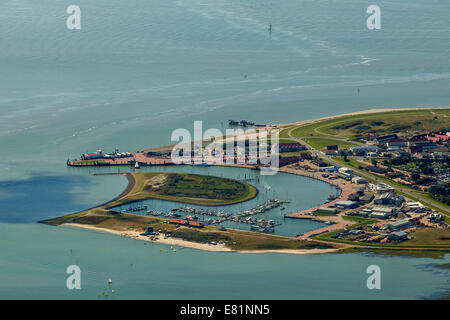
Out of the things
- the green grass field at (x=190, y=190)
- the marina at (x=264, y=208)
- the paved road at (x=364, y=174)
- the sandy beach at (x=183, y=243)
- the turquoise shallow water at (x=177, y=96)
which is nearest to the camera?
the turquoise shallow water at (x=177, y=96)

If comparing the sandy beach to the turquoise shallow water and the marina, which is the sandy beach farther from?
the marina

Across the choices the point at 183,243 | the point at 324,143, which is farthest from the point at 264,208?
the point at 324,143

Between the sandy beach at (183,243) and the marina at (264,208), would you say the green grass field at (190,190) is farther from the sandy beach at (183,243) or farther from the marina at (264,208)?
the sandy beach at (183,243)

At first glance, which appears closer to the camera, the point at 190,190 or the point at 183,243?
the point at 183,243

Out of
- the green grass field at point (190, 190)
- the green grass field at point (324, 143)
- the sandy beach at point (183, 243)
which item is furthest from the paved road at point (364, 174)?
the sandy beach at point (183, 243)

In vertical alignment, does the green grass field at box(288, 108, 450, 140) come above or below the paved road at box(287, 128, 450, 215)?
above

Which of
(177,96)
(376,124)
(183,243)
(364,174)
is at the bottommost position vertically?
(183,243)

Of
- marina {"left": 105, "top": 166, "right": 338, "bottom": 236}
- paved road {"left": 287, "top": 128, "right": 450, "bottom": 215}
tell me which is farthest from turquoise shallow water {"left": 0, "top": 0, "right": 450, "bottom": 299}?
paved road {"left": 287, "top": 128, "right": 450, "bottom": 215}

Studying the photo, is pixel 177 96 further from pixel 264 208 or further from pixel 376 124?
pixel 264 208
